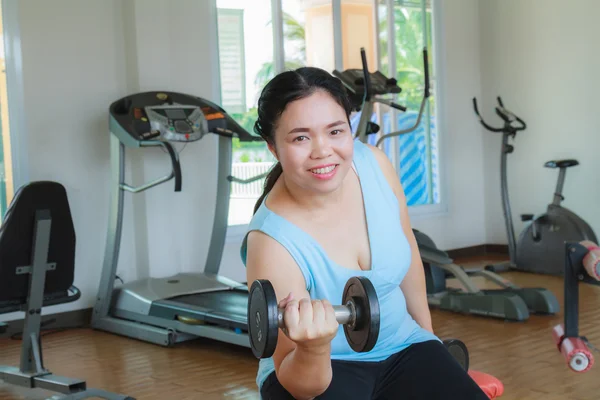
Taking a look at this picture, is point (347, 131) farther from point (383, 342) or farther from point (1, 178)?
point (1, 178)

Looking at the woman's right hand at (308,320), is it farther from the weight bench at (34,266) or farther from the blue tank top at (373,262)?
the weight bench at (34,266)

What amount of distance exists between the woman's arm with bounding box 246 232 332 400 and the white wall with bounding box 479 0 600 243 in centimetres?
495

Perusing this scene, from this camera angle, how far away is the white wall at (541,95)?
19.2 feet

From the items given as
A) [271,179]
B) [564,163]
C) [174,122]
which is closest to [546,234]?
[564,163]

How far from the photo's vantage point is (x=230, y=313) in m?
3.78

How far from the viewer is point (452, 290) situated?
4.70m

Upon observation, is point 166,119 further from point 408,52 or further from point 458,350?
point 408,52

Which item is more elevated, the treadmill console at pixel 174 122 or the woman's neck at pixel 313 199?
the treadmill console at pixel 174 122

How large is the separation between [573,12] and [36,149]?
4198 mm

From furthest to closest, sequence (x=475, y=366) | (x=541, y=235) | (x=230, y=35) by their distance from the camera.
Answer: (x=541, y=235), (x=230, y=35), (x=475, y=366)

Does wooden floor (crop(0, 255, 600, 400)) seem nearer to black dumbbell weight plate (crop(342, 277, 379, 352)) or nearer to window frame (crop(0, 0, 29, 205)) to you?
window frame (crop(0, 0, 29, 205))

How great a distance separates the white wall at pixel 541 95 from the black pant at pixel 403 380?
4765 millimetres

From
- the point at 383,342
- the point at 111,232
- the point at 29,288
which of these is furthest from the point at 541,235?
the point at 383,342

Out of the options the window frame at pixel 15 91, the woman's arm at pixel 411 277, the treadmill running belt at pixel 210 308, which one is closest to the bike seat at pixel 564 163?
the treadmill running belt at pixel 210 308
